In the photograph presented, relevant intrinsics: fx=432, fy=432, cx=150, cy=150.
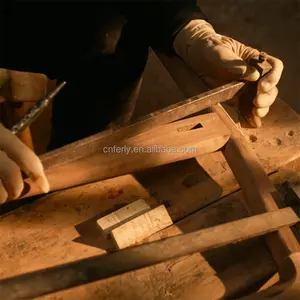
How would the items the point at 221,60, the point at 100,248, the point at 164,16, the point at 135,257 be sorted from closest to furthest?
the point at 135,257, the point at 100,248, the point at 221,60, the point at 164,16

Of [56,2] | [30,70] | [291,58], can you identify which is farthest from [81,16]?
[291,58]

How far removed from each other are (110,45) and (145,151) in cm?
43

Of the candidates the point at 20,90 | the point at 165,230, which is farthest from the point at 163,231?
the point at 20,90

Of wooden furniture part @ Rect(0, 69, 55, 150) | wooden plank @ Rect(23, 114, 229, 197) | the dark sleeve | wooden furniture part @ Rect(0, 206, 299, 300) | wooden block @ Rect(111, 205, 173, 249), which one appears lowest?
wooden block @ Rect(111, 205, 173, 249)

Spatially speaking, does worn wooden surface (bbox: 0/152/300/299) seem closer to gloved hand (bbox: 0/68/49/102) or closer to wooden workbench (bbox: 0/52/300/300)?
wooden workbench (bbox: 0/52/300/300)

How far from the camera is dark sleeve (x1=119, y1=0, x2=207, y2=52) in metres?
1.20

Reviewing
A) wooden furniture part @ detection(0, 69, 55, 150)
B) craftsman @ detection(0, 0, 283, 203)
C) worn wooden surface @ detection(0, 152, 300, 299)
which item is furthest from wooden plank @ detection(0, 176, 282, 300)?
craftsman @ detection(0, 0, 283, 203)

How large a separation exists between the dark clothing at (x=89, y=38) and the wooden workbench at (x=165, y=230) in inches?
16.2

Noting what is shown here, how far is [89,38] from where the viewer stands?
1.26m

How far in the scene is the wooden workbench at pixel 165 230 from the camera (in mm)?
885

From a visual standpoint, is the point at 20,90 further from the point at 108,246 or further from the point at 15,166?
the point at 108,246

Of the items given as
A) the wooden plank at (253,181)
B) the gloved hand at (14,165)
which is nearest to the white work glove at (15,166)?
the gloved hand at (14,165)

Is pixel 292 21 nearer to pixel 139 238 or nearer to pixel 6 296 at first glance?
pixel 139 238

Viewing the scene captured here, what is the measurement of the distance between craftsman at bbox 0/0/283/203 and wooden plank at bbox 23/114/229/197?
0.15 metres
